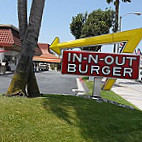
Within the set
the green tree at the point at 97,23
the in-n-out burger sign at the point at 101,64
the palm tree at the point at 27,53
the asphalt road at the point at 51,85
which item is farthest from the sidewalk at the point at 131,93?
the green tree at the point at 97,23

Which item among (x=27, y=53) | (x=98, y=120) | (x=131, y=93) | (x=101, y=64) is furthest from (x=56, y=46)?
(x=131, y=93)

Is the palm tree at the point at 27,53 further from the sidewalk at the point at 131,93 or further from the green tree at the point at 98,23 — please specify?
the green tree at the point at 98,23

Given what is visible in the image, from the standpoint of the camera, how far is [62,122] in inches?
207

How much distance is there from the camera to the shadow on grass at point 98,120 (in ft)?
16.1

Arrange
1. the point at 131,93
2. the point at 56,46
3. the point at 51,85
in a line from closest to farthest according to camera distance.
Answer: the point at 56,46 → the point at 131,93 → the point at 51,85

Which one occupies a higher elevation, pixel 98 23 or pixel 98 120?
pixel 98 23

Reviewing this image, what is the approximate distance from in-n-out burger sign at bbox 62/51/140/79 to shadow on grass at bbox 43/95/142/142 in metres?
1.44

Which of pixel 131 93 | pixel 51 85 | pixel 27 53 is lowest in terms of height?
pixel 131 93

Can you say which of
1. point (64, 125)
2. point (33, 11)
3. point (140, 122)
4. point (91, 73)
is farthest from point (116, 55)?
point (64, 125)

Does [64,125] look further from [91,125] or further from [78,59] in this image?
[78,59]

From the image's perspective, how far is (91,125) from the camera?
531 centimetres

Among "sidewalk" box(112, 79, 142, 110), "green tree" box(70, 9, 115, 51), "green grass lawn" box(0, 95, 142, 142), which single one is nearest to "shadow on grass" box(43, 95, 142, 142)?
"green grass lawn" box(0, 95, 142, 142)

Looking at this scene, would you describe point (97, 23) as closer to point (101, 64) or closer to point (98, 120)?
point (101, 64)

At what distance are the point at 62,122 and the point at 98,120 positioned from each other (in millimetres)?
1035
